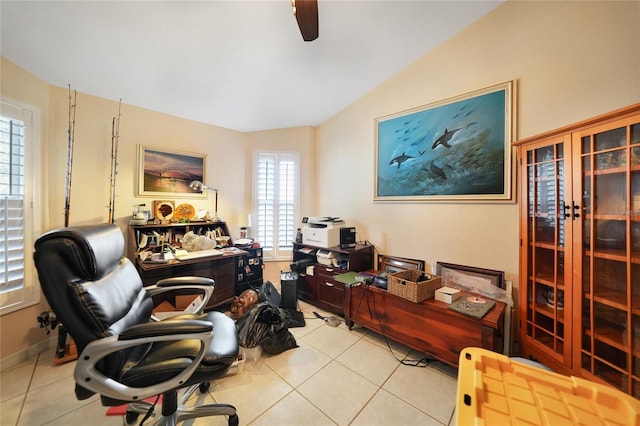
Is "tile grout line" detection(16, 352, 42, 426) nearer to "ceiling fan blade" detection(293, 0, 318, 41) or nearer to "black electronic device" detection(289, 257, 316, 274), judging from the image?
"black electronic device" detection(289, 257, 316, 274)

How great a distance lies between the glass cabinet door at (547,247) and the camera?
54.4 inches

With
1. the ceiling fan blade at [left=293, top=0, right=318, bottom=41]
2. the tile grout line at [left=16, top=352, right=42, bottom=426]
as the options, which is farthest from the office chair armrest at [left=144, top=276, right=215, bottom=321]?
the ceiling fan blade at [left=293, top=0, right=318, bottom=41]

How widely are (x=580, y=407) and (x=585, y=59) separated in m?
2.01

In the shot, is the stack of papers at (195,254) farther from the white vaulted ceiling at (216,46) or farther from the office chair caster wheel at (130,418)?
the white vaulted ceiling at (216,46)

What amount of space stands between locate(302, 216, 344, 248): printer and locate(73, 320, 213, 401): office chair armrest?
181cm

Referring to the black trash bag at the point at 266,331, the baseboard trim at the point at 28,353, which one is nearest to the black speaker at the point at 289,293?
the black trash bag at the point at 266,331

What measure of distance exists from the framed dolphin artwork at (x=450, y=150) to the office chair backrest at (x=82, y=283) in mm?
2378

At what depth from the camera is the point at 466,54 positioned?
77.9 inches

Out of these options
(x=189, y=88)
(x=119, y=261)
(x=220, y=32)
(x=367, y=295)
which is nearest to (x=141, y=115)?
(x=189, y=88)

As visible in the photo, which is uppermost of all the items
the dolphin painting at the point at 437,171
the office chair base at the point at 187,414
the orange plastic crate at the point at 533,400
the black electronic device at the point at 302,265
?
the dolphin painting at the point at 437,171

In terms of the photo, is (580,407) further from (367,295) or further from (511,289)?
(367,295)

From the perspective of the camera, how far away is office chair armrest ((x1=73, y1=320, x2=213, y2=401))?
2.82ft

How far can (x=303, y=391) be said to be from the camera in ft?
4.98

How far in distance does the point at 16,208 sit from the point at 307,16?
262 cm
